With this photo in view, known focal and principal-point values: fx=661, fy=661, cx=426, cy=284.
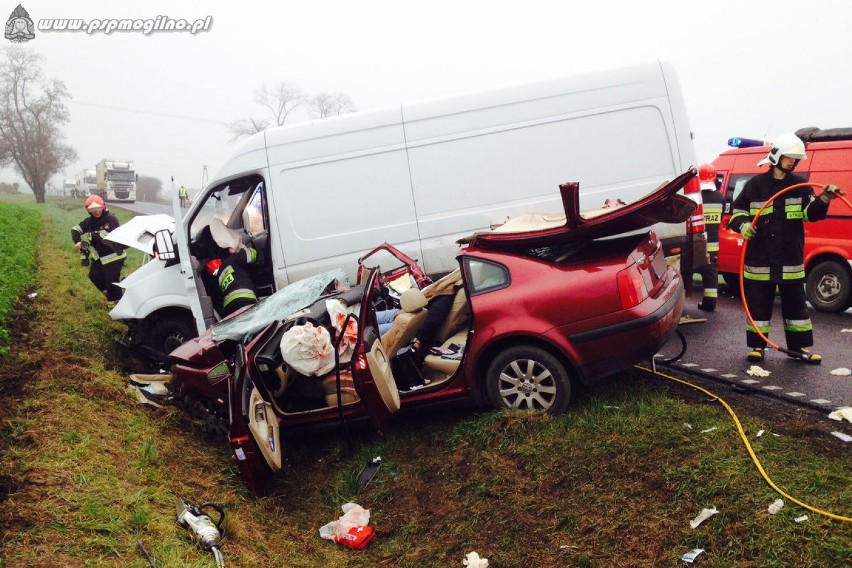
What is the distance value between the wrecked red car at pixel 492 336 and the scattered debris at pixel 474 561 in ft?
4.06

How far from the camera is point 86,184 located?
66.4 meters

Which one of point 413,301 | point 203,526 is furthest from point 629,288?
point 203,526

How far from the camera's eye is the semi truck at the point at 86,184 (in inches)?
2488

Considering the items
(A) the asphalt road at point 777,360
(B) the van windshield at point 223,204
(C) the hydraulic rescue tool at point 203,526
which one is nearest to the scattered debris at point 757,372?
(A) the asphalt road at point 777,360

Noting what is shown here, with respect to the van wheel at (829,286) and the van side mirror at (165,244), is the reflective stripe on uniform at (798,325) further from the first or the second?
the van side mirror at (165,244)

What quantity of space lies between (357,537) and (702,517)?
1977 mm

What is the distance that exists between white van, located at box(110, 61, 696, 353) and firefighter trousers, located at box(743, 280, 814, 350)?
2.95ft

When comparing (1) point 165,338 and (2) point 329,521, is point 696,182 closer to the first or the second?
(2) point 329,521

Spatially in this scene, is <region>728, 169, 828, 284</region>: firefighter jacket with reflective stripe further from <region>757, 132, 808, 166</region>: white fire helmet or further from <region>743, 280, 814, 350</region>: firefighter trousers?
<region>757, 132, 808, 166</region>: white fire helmet

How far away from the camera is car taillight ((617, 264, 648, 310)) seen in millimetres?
4461

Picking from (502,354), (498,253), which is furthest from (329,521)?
(498,253)

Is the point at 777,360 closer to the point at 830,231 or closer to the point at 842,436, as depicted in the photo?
the point at 842,436

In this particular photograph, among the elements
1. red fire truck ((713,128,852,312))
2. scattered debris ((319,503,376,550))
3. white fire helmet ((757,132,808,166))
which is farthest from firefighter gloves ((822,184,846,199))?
scattered debris ((319,503,376,550))

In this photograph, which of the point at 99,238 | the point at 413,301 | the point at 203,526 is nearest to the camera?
the point at 203,526
